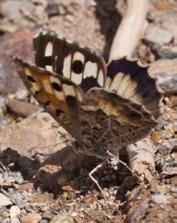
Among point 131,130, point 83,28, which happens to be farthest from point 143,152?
point 83,28

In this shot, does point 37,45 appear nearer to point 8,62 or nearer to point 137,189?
point 137,189

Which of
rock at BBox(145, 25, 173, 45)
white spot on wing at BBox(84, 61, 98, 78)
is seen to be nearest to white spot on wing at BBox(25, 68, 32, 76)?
white spot on wing at BBox(84, 61, 98, 78)

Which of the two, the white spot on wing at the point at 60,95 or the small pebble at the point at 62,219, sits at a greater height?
the white spot on wing at the point at 60,95

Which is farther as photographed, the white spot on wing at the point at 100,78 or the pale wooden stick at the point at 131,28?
the pale wooden stick at the point at 131,28

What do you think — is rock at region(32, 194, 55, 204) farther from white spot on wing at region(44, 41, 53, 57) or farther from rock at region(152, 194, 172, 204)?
white spot on wing at region(44, 41, 53, 57)

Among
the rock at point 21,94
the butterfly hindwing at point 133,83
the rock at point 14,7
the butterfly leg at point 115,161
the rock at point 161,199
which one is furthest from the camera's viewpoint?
the rock at point 14,7

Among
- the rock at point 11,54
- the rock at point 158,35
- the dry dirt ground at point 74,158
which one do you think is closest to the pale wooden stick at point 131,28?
the rock at point 158,35

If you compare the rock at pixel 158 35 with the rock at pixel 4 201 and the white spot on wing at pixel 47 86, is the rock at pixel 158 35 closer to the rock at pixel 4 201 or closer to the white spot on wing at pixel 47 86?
the white spot on wing at pixel 47 86
